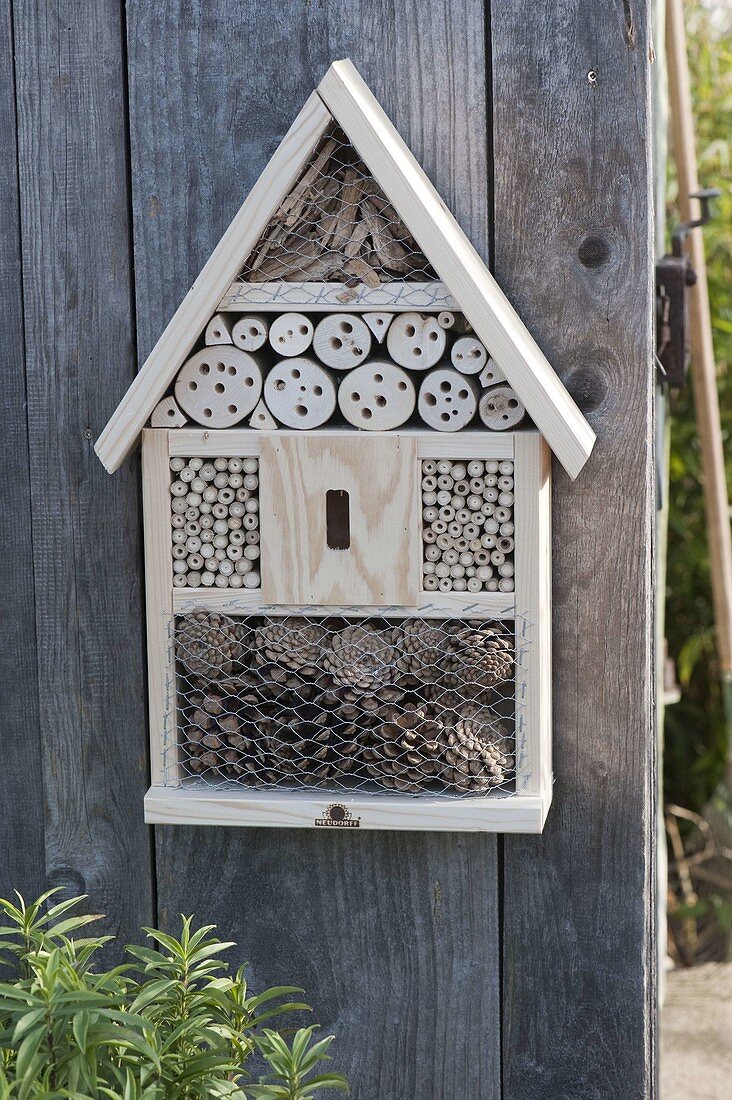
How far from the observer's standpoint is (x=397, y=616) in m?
1.08

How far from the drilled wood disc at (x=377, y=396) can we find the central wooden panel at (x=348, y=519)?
0.06ft

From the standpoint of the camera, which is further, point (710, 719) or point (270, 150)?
point (710, 719)

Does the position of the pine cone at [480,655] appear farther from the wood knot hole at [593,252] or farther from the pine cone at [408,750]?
the wood knot hole at [593,252]

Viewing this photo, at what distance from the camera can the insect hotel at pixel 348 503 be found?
3.48 ft

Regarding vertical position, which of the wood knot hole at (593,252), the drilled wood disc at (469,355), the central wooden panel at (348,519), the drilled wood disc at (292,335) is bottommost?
the central wooden panel at (348,519)

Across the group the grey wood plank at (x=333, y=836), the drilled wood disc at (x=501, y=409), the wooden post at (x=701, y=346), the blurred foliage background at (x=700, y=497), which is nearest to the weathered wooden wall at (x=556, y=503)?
the grey wood plank at (x=333, y=836)

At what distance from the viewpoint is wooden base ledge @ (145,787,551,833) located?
1066mm

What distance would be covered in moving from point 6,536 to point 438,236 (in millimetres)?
565

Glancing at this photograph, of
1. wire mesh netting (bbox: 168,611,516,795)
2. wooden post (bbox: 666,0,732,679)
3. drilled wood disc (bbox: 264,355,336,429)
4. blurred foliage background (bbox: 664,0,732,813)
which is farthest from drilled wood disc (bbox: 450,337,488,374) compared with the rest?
blurred foliage background (bbox: 664,0,732,813)

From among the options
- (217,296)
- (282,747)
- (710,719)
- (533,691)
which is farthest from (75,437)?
(710,719)

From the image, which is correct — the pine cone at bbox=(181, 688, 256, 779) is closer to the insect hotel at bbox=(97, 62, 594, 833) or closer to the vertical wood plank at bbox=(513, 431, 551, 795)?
the insect hotel at bbox=(97, 62, 594, 833)

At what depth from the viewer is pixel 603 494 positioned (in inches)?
45.6

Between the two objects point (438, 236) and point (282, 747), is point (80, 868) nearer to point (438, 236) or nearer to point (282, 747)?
point (282, 747)

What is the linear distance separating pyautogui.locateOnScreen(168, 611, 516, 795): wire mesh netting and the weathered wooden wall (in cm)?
12
